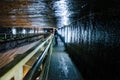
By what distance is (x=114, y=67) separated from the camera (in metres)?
3.60

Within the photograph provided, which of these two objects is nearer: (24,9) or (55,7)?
(55,7)

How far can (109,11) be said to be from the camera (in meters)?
3.94

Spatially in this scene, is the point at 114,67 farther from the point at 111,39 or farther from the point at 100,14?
the point at 100,14

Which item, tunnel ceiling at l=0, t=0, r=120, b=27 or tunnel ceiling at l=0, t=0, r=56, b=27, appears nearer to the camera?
tunnel ceiling at l=0, t=0, r=120, b=27

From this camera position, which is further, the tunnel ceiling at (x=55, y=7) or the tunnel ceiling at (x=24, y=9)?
the tunnel ceiling at (x=24, y=9)

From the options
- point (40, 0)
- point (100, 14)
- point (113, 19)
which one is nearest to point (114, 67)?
point (113, 19)

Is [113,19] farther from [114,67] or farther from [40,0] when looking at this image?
[40,0]

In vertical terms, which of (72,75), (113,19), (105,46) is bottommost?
(72,75)

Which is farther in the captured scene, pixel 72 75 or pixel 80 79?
pixel 72 75

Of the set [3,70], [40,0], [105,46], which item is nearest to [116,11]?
[105,46]

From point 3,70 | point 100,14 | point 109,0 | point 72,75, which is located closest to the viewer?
point 3,70

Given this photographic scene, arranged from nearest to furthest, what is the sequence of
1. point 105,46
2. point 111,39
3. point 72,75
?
1. point 111,39
2. point 105,46
3. point 72,75

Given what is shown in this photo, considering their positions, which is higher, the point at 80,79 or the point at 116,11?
the point at 116,11

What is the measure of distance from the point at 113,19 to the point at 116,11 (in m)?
0.20
